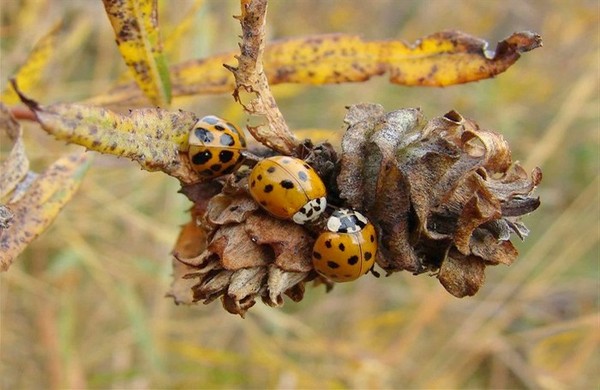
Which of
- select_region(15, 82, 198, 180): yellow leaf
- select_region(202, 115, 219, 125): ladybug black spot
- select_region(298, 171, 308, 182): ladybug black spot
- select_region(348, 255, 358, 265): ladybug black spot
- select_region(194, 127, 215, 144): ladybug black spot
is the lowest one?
select_region(348, 255, 358, 265): ladybug black spot

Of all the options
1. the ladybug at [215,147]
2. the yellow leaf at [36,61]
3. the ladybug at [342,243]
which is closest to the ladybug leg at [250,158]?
the ladybug at [215,147]

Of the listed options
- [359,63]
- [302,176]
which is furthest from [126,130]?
[359,63]

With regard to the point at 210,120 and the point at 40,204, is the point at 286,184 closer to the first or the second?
the point at 210,120

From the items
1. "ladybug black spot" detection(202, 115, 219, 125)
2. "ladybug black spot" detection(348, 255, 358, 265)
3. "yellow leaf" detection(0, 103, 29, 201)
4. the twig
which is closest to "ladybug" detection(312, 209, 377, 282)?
"ladybug black spot" detection(348, 255, 358, 265)

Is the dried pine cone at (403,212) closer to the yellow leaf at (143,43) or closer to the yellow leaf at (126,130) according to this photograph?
the yellow leaf at (126,130)

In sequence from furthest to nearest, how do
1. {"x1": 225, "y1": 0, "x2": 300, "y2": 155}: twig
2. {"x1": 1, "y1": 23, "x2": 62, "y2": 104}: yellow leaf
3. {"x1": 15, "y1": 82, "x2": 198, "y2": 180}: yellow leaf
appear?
{"x1": 1, "y1": 23, "x2": 62, "y2": 104}: yellow leaf → {"x1": 225, "y1": 0, "x2": 300, "y2": 155}: twig → {"x1": 15, "y1": 82, "x2": 198, "y2": 180}: yellow leaf

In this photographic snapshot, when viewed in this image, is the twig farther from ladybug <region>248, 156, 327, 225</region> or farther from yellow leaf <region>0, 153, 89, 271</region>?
yellow leaf <region>0, 153, 89, 271</region>

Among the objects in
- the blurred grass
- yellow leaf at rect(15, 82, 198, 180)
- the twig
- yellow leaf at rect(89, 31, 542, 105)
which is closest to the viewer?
yellow leaf at rect(15, 82, 198, 180)

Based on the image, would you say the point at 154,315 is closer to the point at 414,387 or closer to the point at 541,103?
the point at 414,387
